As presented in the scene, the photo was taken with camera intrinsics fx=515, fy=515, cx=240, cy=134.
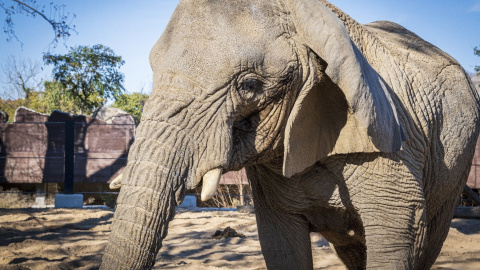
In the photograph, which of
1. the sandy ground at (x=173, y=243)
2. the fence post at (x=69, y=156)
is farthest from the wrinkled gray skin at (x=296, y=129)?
the fence post at (x=69, y=156)

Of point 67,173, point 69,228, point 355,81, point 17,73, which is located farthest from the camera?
point 17,73

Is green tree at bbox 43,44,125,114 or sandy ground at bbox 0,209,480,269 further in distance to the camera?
green tree at bbox 43,44,125,114

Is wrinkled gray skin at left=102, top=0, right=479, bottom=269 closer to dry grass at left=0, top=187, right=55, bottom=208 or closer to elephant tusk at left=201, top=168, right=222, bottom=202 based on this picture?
elephant tusk at left=201, top=168, right=222, bottom=202

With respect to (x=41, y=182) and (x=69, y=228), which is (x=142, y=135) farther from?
(x=41, y=182)

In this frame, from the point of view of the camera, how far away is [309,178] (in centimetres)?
310

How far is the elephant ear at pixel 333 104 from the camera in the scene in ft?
8.18

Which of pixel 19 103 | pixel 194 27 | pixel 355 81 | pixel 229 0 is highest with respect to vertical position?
pixel 19 103

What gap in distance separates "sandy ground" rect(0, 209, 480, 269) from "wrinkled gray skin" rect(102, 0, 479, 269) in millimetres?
2488

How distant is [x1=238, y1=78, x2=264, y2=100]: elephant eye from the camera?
2.48 meters

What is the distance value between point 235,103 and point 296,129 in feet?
1.46

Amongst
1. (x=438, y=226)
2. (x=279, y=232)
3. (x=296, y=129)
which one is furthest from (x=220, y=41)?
(x=438, y=226)

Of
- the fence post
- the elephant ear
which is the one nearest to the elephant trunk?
the elephant ear

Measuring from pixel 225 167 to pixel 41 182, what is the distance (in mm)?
14519

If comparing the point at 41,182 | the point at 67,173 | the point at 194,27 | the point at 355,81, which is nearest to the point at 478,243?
the point at 355,81
